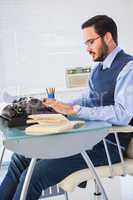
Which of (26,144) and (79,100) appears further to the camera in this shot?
(79,100)

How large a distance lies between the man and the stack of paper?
5.5 inches

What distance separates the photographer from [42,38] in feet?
10.2

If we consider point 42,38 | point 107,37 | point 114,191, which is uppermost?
point 42,38

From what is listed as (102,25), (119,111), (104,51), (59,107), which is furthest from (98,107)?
(102,25)

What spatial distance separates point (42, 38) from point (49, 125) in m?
1.93

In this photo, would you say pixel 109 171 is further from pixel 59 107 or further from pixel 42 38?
pixel 42 38

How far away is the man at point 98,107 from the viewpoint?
59.0 inches

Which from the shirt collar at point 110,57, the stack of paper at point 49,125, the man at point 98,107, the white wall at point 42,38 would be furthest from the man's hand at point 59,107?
the white wall at point 42,38

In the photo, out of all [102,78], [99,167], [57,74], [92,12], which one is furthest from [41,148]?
[92,12]

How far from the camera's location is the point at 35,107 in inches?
60.7

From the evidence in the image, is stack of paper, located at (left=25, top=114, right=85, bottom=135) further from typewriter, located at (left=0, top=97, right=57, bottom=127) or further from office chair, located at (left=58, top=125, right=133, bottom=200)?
office chair, located at (left=58, top=125, right=133, bottom=200)

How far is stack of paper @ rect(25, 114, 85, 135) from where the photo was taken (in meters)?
1.23

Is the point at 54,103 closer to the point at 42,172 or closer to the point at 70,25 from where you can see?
the point at 42,172

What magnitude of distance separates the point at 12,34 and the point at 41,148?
6.46 ft
